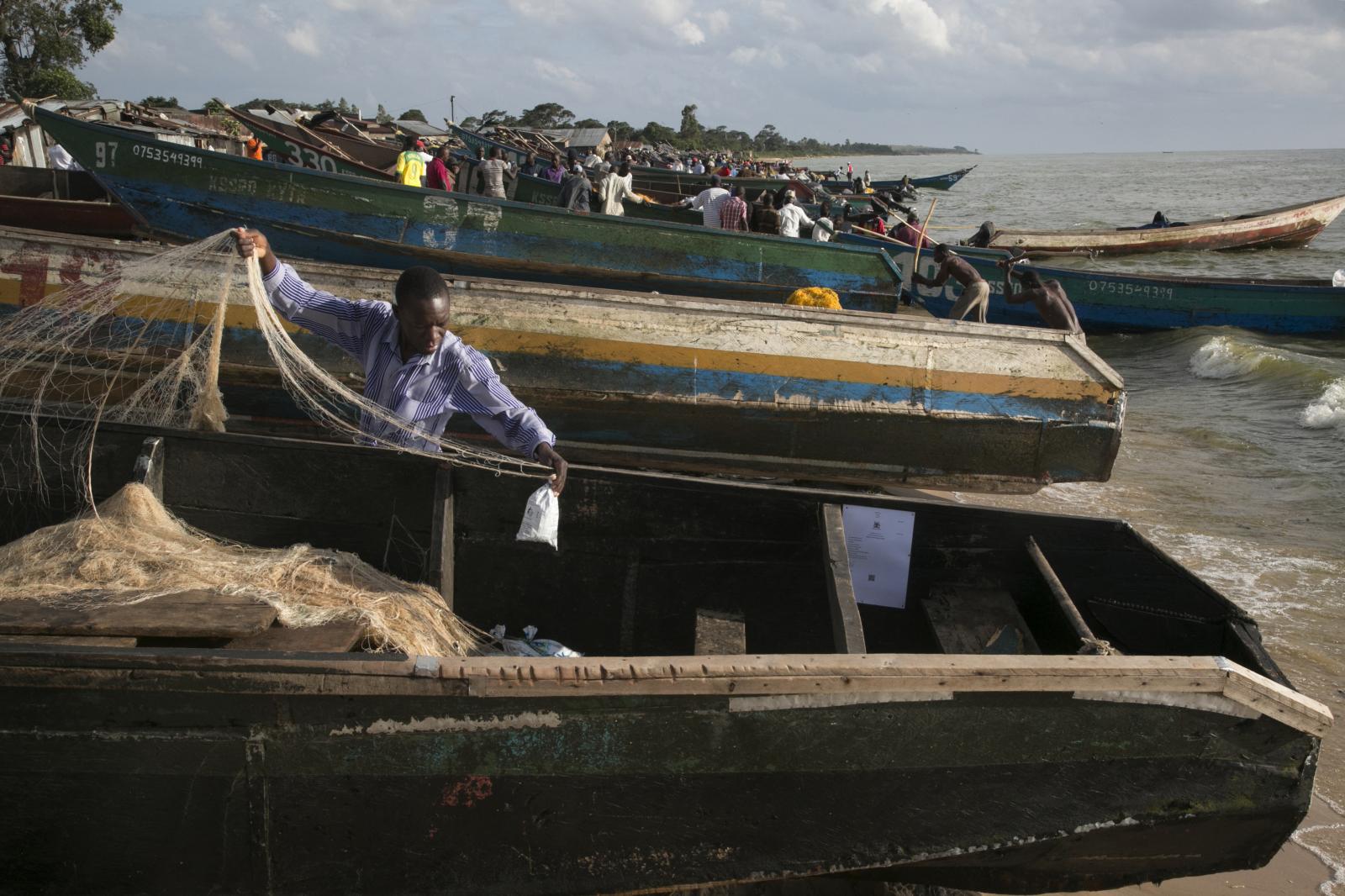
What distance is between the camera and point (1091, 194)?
65125 mm

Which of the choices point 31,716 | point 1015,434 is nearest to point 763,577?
point 31,716

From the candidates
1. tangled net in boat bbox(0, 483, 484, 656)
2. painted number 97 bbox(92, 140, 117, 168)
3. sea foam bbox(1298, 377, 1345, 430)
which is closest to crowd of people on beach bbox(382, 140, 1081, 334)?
sea foam bbox(1298, 377, 1345, 430)

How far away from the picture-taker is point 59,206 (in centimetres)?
1112

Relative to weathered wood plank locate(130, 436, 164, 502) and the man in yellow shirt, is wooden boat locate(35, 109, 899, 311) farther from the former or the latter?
weathered wood plank locate(130, 436, 164, 502)

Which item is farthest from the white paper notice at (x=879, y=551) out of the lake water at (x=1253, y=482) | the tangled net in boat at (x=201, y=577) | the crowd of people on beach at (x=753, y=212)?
the crowd of people on beach at (x=753, y=212)

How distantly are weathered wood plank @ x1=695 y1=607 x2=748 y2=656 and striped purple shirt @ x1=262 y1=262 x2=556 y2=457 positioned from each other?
3.29 ft

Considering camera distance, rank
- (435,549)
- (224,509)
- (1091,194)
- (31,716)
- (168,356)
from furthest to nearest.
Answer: (1091,194)
(168,356)
(224,509)
(435,549)
(31,716)

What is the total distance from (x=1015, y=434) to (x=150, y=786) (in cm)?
552

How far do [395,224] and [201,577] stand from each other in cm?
650

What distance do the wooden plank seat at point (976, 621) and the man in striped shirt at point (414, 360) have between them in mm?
1671

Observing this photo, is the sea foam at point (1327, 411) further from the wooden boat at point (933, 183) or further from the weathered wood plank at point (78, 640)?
the wooden boat at point (933, 183)

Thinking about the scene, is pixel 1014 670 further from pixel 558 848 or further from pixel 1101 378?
pixel 1101 378

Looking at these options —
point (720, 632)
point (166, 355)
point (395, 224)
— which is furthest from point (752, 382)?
point (395, 224)

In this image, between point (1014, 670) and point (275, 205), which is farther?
point (275, 205)
